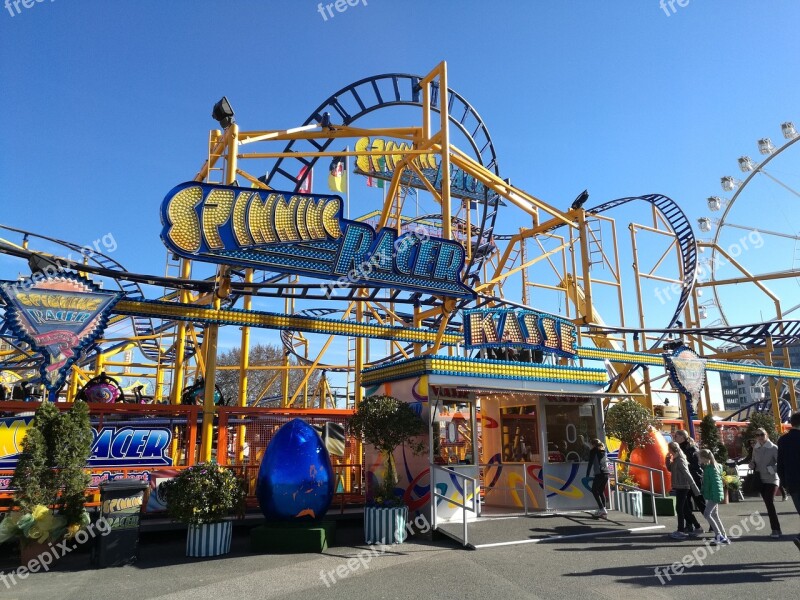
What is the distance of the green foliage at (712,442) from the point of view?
50.5ft

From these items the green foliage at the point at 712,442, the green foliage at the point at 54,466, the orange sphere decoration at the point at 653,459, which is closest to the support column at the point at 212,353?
the green foliage at the point at 54,466

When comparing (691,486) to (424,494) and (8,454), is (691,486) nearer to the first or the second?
(424,494)

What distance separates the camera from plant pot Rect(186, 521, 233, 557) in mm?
8672

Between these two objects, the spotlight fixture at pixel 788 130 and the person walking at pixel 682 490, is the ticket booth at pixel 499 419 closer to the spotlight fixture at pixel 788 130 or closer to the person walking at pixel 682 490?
the person walking at pixel 682 490

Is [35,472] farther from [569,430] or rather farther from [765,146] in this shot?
[765,146]

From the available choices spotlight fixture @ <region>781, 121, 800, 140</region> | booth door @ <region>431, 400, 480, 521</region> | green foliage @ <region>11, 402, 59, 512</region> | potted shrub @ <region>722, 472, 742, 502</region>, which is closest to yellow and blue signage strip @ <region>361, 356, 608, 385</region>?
booth door @ <region>431, 400, 480, 521</region>

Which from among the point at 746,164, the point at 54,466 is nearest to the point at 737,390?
the point at 746,164

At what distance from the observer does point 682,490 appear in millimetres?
9672

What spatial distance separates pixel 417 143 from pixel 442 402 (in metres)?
6.84

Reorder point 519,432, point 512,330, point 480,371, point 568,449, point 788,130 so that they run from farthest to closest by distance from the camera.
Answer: point 788,130, point 512,330, point 519,432, point 568,449, point 480,371

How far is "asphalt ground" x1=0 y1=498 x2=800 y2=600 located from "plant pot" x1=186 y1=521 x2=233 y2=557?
0.61 feet

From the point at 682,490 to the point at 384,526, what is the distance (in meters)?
4.98

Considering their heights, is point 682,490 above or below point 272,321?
below

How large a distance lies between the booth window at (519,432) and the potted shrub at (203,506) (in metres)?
6.15
